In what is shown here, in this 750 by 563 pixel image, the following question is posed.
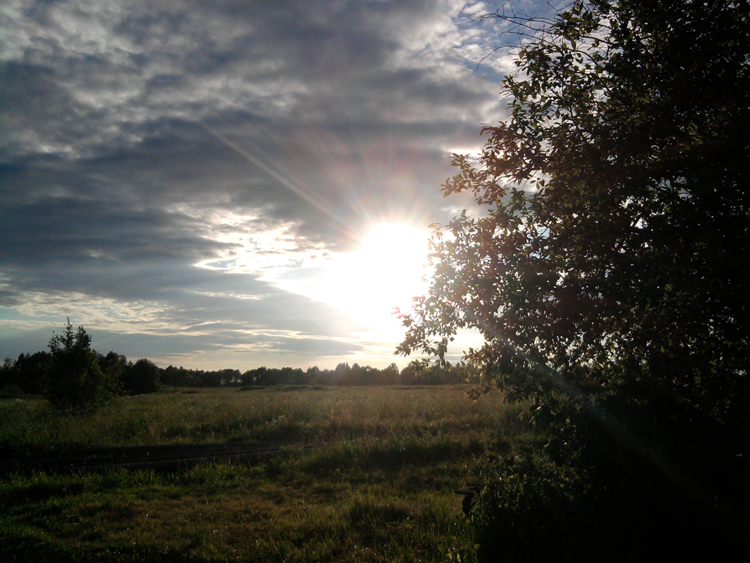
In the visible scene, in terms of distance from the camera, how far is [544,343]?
586 cm

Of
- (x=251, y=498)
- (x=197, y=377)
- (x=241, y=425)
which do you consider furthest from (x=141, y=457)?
(x=197, y=377)

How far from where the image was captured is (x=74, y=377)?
66.2 feet

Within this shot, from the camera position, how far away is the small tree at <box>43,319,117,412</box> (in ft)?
65.1

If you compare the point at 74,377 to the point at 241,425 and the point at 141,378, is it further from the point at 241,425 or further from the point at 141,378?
Result: the point at 141,378

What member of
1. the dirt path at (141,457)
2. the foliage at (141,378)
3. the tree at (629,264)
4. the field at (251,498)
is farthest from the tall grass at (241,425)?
the foliage at (141,378)

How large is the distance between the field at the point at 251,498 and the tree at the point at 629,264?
1566 millimetres

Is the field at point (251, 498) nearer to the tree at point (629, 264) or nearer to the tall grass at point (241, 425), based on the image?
the tall grass at point (241, 425)

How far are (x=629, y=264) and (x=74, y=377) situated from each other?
78.0ft

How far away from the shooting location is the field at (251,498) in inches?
253

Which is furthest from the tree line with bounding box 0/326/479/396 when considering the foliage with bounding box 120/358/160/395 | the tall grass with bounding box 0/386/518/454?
the tall grass with bounding box 0/386/518/454

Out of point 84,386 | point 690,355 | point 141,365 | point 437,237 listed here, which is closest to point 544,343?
point 690,355

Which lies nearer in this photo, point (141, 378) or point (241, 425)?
point (241, 425)

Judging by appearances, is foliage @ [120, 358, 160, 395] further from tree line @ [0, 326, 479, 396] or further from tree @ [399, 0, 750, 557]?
tree @ [399, 0, 750, 557]

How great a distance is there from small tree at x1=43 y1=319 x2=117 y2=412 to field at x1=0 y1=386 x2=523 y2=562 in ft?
5.32
